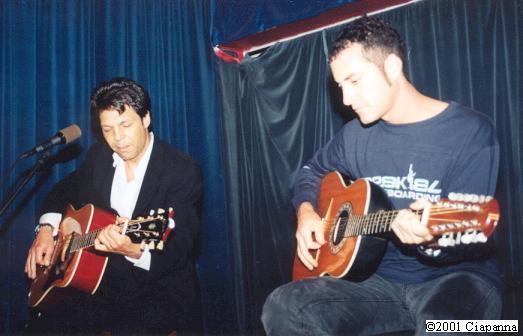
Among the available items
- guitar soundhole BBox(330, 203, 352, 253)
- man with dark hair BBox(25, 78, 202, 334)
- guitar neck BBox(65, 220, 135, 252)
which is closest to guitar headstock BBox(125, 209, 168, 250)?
man with dark hair BBox(25, 78, 202, 334)

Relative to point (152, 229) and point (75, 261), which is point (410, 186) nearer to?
point (152, 229)

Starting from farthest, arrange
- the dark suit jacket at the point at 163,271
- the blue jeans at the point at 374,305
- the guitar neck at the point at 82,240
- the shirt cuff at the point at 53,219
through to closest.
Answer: the shirt cuff at the point at 53,219, the guitar neck at the point at 82,240, the dark suit jacket at the point at 163,271, the blue jeans at the point at 374,305

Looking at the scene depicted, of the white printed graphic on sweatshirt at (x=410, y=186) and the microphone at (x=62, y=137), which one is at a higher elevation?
the microphone at (x=62, y=137)

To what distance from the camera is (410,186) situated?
2.19m

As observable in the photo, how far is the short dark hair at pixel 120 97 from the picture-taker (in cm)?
306

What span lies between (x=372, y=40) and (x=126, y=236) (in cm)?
163

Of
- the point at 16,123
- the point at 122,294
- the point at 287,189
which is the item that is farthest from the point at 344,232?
the point at 16,123

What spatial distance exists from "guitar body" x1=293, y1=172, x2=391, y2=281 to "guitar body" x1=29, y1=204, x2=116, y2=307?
126 cm

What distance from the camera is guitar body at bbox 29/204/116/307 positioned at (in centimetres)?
289

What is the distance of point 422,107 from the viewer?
2275 millimetres

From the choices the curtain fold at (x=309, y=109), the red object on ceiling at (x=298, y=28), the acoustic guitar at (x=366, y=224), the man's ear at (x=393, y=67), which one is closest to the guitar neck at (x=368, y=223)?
the acoustic guitar at (x=366, y=224)

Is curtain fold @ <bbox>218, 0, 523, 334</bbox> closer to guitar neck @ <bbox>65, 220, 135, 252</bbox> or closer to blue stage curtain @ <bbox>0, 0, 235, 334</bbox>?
blue stage curtain @ <bbox>0, 0, 235, 334</bbox>

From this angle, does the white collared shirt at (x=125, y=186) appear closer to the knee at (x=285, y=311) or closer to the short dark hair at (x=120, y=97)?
the short dark hair at (x=120, y=97)

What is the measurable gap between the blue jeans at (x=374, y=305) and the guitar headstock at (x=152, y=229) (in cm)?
74
